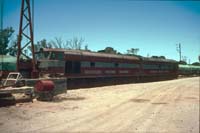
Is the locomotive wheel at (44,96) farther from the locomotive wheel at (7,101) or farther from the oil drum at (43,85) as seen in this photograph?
the locomotive wheel at (7,101)

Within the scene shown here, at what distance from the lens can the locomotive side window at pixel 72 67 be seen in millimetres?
23328

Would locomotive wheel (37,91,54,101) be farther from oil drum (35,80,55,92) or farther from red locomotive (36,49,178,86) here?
red locomotive (36,49,178,86)

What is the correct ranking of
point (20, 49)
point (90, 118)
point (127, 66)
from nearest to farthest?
1. point (90, 118)
2. point (20, 49)
3. point (127, 66)

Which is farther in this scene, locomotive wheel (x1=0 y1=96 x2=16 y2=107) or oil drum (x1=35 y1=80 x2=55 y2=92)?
oil drum (x1=35 y1=80 x2=55 y2=92)

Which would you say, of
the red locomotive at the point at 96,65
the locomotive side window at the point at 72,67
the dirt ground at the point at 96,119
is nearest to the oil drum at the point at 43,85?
the dirt ground at the point at 96,119

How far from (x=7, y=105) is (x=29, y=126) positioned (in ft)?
13.6

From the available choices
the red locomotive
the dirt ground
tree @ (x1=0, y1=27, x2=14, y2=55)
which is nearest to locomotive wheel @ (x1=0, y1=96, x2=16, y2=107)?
the dirt ground

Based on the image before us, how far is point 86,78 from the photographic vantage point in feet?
84.4

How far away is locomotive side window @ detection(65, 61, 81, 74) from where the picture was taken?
23328mm

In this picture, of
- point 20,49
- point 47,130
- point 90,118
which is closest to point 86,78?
point 20,49

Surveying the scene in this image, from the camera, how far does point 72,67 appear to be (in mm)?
23984

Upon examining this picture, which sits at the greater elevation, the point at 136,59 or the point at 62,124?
the point at 136,59

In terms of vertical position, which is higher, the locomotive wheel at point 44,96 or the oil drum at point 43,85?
the oil drum at point 43,85

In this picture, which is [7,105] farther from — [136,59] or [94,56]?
[136,59]
